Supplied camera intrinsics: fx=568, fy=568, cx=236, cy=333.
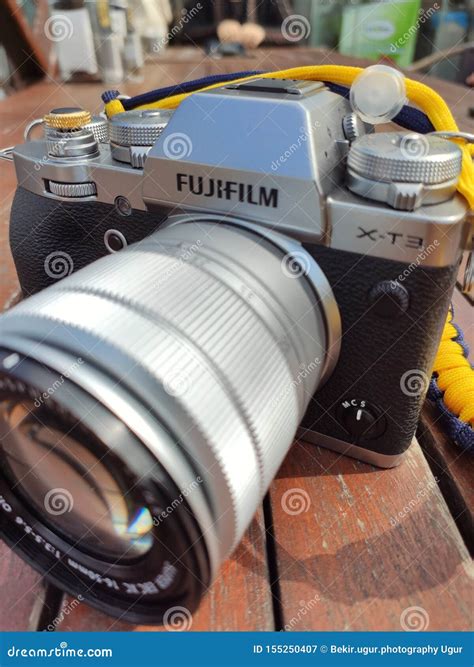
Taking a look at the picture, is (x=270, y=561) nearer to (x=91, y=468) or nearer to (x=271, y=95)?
(x=91, y=468)

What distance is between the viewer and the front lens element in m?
0.32

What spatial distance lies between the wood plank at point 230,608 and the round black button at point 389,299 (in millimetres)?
211

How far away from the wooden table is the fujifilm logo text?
237 mm

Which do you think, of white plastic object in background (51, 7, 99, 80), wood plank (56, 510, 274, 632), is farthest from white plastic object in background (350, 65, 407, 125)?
white plastic object in background (51, 7, 99, 80)

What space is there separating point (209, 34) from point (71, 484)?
3.11m

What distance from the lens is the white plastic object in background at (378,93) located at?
429 millimetres

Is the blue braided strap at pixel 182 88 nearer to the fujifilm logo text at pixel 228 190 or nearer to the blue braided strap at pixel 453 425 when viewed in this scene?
the fujifilm logo text at pixel 228 190

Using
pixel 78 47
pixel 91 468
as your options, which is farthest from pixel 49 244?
pixel 78 47

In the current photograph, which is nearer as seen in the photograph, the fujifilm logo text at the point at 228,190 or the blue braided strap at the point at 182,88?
the fujifilm logo text at the point at 228,190

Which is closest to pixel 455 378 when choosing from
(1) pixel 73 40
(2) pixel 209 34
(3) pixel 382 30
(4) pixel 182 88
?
(4) pixel 182 88

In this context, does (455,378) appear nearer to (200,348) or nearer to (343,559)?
(343,559)

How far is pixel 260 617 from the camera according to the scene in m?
0.40

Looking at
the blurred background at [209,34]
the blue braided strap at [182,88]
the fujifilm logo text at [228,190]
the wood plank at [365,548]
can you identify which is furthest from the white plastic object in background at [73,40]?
the wood plank at [365,548]

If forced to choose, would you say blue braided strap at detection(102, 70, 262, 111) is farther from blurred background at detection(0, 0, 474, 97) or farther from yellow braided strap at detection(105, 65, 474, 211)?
blurred background at detection(0, 0, 474, 97)
